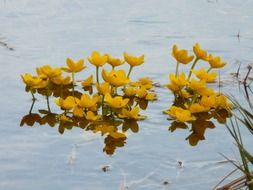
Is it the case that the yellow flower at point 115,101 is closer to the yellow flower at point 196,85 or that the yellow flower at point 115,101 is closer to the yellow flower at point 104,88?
the yellow flower at point 104,88

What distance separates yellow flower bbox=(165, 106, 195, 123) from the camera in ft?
6.43

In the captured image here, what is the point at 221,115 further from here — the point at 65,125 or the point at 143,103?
the point at 65,125

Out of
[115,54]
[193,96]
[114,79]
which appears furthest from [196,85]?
[115,54]

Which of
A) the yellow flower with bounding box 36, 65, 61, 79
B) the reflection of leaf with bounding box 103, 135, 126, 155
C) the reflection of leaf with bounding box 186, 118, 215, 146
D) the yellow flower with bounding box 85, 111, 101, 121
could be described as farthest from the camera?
the yellow flower with bounding box 36, 65, 61, 79

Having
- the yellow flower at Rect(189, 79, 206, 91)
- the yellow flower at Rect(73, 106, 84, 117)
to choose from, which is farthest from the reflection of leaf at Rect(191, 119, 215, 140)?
the yellow flower at Rect(73, 106, 84, 117)

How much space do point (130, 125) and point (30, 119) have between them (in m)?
0.33

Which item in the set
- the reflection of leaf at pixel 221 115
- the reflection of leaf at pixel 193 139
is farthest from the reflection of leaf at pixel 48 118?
the reflection of leaf at pixel 221 115

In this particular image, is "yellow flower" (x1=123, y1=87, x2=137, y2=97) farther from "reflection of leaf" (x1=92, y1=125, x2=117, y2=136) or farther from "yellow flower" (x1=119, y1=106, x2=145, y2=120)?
"reflection of leaf" (x1=92, y1=125, x2=117, y2=136)

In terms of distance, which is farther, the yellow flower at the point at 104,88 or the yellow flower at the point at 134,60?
the yellow flower at the point at 134,60

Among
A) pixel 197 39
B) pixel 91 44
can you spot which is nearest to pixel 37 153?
pixel 91 44

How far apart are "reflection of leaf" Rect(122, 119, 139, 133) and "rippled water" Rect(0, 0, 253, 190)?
2 cm

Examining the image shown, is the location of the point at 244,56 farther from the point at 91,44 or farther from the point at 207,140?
the point at 207,140

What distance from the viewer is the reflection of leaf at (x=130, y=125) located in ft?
A: 6.33

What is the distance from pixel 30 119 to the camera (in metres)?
1.99
